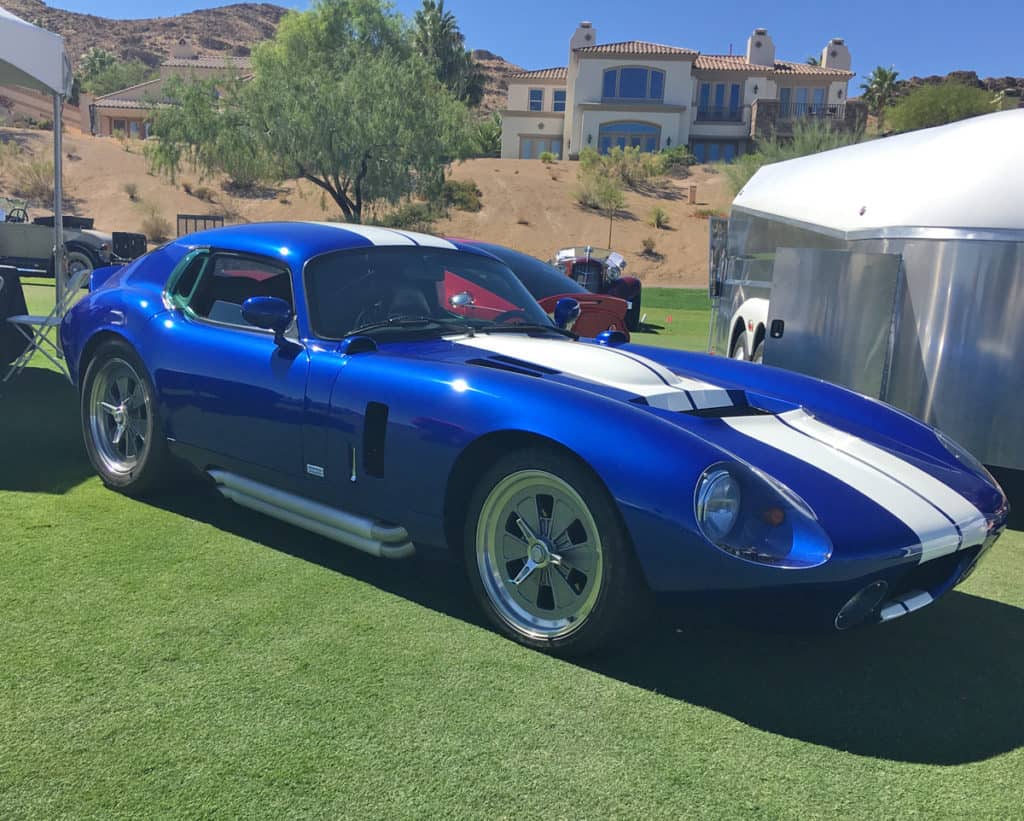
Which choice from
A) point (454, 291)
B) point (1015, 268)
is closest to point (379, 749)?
point (454, 291)

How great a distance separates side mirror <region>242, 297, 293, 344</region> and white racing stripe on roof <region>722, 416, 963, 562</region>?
1802 mm

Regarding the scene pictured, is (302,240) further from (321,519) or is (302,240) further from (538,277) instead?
(538,277)

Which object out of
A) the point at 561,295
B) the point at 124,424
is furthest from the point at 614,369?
the point at 561,295

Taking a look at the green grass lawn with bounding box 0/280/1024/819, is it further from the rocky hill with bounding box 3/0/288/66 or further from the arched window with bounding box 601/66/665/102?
the rocky hill with bounding box 3/0/288/66

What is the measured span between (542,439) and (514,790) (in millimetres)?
1075

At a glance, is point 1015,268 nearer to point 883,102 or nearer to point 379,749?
point 379,749

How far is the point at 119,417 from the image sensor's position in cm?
438

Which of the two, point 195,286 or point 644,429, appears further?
point 195,286

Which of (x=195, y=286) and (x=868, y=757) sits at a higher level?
(x=195, y=286)

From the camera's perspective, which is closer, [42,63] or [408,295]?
[408,295]

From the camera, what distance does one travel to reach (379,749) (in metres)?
2.31

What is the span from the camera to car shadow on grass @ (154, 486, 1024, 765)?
8.30ft

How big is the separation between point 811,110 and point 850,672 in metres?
64.6

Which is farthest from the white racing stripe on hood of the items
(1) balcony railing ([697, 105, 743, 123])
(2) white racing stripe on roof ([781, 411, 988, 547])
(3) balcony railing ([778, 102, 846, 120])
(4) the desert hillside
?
(1) balcony railing ([697, 105, 743, 123])
